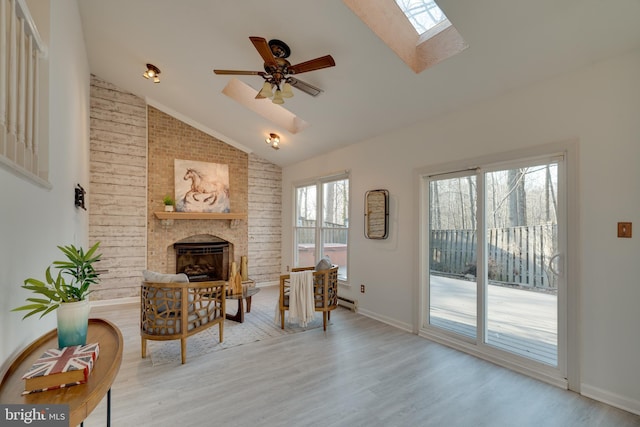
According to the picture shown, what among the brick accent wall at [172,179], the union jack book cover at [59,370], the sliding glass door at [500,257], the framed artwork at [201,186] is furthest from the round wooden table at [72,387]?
the framed artwork at [201,186]

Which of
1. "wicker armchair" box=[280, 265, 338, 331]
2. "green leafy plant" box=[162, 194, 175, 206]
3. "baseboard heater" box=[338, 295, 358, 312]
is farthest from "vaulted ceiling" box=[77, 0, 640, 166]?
"baseboard heater" box=[338, 295, 358, 312]

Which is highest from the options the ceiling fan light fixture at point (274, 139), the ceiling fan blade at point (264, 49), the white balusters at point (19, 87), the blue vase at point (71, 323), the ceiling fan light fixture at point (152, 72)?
the ceiling fan light fixture at point (152, 72)

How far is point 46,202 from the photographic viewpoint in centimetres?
186

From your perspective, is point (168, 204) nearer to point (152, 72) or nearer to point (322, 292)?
point (152, 72)

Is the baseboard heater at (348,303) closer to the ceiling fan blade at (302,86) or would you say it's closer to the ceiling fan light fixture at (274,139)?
the ceiling fan light fixture at (274,139)

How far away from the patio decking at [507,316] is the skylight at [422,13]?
2771 mm

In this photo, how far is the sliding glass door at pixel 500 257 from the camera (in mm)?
2797

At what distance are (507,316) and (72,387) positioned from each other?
355 centimetres

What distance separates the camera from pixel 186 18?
320 cm

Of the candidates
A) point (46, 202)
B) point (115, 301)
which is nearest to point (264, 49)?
point (46, 202)

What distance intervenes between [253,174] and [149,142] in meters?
2.08

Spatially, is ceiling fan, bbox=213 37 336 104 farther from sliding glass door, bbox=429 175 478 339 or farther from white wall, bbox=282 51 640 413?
sliding glass door, bbox=429 175 478 339

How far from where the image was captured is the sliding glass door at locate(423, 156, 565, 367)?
2797 mm

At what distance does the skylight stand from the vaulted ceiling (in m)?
0.39
